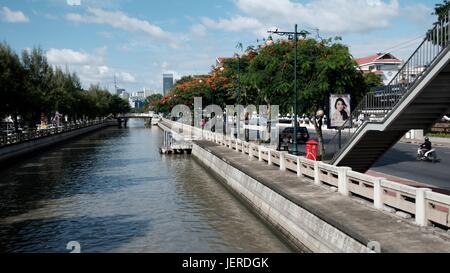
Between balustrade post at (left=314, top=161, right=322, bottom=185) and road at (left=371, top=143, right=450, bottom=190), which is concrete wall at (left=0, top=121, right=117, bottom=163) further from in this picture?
balustrade post at (left=314, top=161, right=322, bottom=185)

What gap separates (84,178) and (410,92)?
914 inches

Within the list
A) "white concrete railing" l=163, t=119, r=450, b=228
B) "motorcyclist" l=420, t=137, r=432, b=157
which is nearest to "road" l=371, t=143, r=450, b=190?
"motorcyclist" l=420, t=137, r=432, b=157

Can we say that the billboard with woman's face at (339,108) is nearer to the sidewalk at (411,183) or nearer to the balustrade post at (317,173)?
the sidewalk at (411,183)

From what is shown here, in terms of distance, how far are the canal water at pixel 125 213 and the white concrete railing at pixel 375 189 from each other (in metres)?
2.81

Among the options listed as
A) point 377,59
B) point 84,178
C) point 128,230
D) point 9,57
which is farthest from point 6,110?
point 377,59

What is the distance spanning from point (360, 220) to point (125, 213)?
1187cm

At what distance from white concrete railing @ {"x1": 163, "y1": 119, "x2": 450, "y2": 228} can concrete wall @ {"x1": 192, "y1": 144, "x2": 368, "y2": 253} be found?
70.5 inches

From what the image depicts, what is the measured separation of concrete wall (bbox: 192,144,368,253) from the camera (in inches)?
454

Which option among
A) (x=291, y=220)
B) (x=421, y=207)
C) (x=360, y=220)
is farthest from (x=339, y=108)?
(x=421, y=207)

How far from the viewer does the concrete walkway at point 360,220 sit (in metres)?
9.79

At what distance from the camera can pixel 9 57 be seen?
45688mm

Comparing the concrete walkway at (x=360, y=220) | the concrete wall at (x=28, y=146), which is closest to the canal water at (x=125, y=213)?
the concrete walkway at (x=360, y=220)

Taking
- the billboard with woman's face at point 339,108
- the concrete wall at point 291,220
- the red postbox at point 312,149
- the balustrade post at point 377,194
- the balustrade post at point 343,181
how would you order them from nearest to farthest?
the concrete wall at point 291,220 < the balustrade post at point 377,194 < the balustrade post at point 343,181 < the red postbox at point 312,149 < the billboard with woman's face at point 339,108
